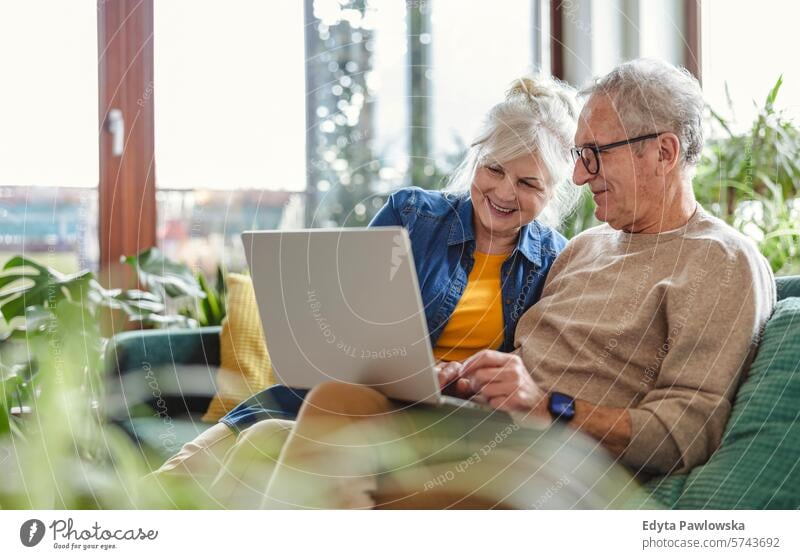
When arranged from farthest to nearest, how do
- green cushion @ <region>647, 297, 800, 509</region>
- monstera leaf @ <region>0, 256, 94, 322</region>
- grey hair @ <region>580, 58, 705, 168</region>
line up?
1. monstera leaf @ <region>0, 256, 94, 322</region>
2. grey hair @ <region>580, 58, 705, 168</region>
3. green cushion @ <region>647, 297, 800, 509</region>

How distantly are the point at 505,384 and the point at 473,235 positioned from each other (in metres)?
0.44

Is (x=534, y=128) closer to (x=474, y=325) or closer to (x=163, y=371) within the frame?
(x=474, y=325)

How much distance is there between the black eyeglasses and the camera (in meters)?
1.34

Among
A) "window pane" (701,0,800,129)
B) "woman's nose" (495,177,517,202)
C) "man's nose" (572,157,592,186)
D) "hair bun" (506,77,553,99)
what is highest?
"window pane" (701,0,800,129)

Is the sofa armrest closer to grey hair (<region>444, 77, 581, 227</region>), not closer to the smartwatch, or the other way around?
grey hair (<region>444, 77, 581, 227</region>)

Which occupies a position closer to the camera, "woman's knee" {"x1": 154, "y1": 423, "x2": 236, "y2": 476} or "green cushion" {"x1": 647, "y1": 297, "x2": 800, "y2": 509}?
"green cushion" {"x1": 647, "y1": 297, "x2": 800, "y2": 509}

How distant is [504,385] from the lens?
4.00 ft

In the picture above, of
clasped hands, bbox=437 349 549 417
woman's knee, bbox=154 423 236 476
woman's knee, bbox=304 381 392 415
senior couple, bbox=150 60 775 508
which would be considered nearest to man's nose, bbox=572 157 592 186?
senior couple, bbox=150 60 775 508

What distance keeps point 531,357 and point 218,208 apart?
1529mm

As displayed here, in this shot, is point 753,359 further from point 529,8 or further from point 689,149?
point 529,8

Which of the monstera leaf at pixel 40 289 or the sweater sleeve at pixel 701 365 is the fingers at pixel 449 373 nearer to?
the sweater sleeve at pixel 701 365

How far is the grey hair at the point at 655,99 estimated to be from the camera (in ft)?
4.38
